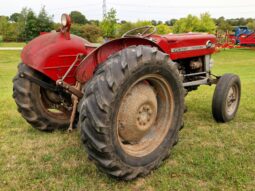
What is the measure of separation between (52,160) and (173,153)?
4.54 ft

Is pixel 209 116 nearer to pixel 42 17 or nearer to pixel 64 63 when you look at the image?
pixel 64 63

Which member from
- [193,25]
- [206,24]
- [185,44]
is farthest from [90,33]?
[185,44]

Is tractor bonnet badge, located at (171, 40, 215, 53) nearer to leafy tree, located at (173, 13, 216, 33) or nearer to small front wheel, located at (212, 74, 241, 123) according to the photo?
small front wheel, located at (212, 74, 241, 123)

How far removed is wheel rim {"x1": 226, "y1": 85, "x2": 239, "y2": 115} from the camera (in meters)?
5.17

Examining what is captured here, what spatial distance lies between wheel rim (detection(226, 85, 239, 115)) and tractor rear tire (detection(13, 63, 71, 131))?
2.78 meters

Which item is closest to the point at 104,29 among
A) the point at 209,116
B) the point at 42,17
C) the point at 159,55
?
the point at 42,17

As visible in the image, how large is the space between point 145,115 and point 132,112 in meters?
0.23

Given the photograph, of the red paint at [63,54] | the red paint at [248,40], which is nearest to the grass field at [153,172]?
the red paint at [63,54]

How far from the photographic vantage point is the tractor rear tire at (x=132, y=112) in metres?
2.69

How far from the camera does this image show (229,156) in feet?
11.9

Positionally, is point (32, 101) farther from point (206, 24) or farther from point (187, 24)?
point (206, 24)

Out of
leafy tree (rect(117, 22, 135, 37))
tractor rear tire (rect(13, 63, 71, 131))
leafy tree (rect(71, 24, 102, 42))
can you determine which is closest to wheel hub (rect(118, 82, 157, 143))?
tractor rear tire (rect(13, 63, 71, 131))

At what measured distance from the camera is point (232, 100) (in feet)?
17.4

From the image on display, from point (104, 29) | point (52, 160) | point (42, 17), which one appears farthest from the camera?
point (42, 17)
